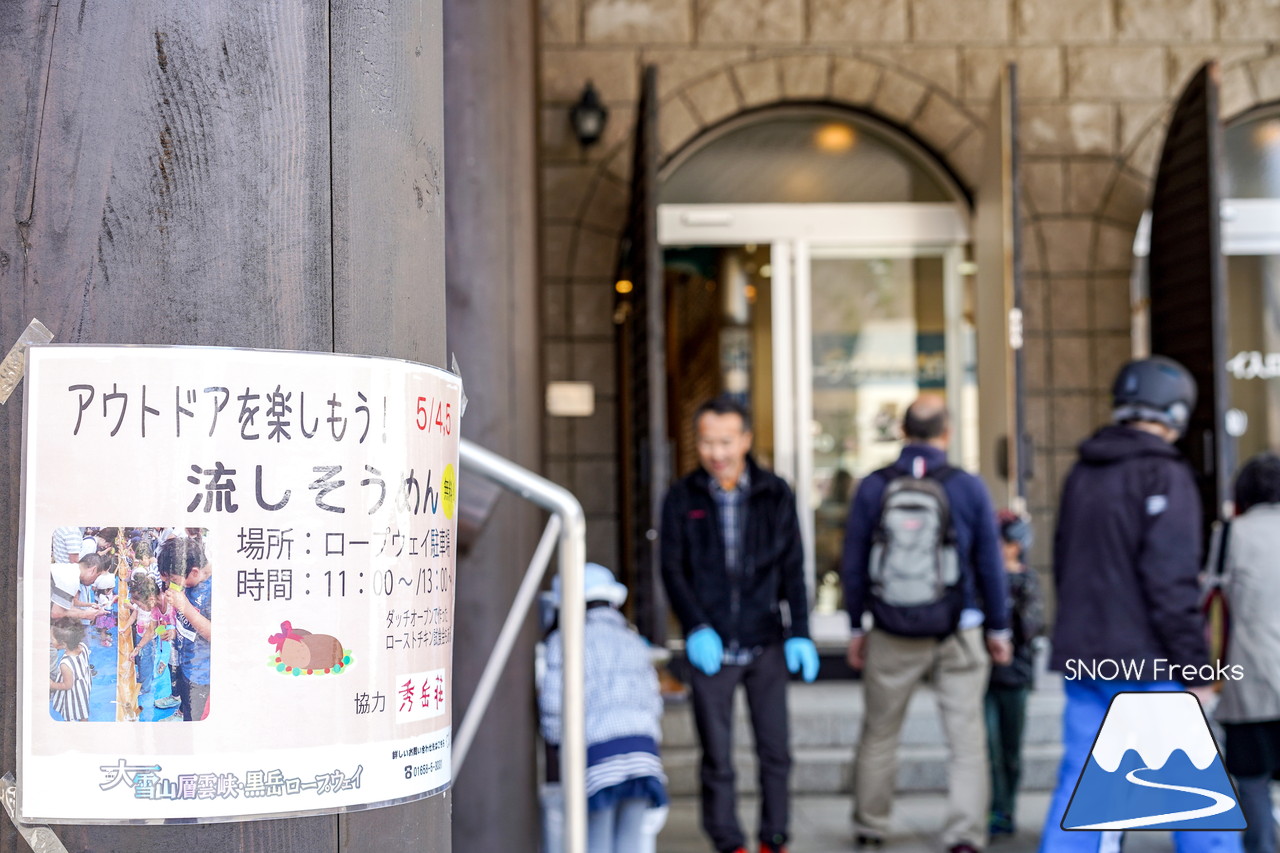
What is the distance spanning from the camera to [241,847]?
4.15 feet

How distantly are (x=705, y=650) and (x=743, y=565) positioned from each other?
15.5 inches

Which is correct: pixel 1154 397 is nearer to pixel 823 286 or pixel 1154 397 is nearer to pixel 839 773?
pixel 839 773

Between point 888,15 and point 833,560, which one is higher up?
point 888,15

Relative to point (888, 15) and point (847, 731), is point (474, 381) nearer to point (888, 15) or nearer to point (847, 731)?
point (847, 731)

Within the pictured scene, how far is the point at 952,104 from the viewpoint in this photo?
806cm

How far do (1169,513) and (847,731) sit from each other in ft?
9.82

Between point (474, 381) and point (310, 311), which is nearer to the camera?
point (310, 311)

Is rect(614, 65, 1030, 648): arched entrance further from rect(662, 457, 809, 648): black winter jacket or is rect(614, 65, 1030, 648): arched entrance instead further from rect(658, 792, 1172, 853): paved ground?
rect(662, 457, 809, 648): black winter jacket

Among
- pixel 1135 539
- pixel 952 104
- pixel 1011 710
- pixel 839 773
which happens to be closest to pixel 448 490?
pixel 1135 539

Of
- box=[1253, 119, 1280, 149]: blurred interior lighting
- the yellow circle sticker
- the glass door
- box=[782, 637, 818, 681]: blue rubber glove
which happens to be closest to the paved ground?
box=[782, 637, 818, 681]: blue rubber glove

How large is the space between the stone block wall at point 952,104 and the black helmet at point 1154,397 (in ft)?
12.1

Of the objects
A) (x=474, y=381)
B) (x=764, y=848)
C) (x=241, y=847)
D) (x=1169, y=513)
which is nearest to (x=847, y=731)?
(x=764, y=848)

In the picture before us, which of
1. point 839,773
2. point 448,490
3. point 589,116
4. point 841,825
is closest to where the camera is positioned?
point 448,490

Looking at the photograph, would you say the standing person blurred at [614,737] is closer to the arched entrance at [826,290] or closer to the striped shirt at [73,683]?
the striped shirt at [73,683]
